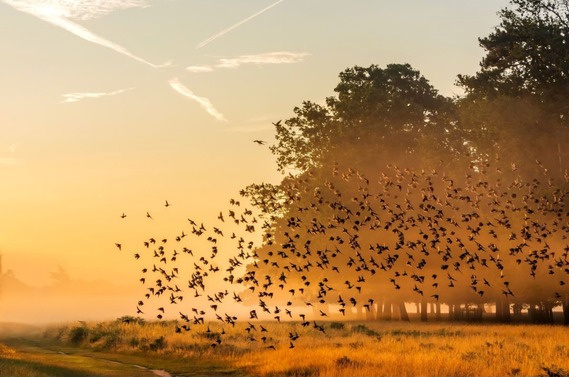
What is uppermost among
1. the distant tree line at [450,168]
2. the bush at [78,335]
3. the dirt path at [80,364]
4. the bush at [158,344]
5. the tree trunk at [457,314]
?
the distant tree line at [450,168]

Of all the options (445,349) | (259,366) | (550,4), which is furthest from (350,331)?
(550,4)

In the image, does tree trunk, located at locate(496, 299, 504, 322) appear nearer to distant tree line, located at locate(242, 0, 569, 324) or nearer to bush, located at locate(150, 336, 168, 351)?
distant tree line, located at locate(242, 0, 569, 324)

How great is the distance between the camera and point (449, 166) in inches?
2931

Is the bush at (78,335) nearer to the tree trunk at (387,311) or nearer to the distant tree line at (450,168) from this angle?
the distant tree line at (450,168)

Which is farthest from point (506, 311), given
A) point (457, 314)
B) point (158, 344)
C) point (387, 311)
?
point (158, 344)

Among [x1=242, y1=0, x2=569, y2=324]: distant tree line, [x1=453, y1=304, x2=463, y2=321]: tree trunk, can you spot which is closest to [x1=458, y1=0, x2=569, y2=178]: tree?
[x1=242, y1=0, x2=569, y2=324]: distant tree line

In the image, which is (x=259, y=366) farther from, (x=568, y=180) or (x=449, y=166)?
(x=449, y=166)

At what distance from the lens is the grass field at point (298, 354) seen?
3588 centimetres

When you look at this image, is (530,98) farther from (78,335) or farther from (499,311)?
(78,335)

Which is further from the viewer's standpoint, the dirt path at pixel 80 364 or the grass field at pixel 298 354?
the dirt path at pixel 80 364

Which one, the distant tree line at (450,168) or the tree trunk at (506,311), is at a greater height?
the distant tree line at (450,168)

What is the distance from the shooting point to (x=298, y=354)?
135 feet

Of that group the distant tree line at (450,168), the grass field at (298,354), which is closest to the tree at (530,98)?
the distant tree line at (450,168)

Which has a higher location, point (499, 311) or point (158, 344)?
point (499, 311)
